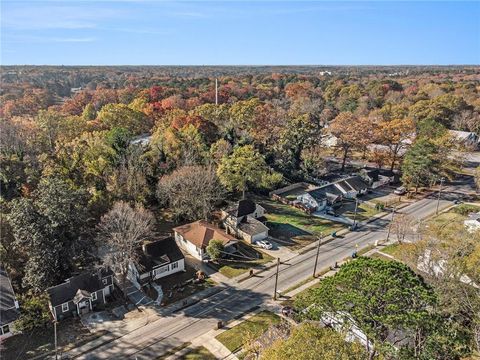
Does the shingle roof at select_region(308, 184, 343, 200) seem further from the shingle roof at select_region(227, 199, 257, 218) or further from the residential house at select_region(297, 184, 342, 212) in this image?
the shingle roof at select_region(227, 199, 257, 218)

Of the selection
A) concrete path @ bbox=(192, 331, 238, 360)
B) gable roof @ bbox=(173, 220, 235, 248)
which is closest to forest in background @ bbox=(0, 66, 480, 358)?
gable roof @ bbox=(173, 220, 235, 248)

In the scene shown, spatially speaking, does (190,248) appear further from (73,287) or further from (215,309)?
(73,287)

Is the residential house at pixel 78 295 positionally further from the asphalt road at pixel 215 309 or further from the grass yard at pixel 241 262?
the grass yard at pixel 241 262

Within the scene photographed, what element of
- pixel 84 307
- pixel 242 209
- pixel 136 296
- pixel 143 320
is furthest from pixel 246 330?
pixel 242 209

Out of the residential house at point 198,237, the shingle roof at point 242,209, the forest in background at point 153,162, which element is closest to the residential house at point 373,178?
the forest in background at point 153,162

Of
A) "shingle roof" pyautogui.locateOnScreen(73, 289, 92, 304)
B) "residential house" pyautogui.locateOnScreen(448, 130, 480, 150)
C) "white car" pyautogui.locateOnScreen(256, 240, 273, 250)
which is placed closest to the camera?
"shingle roof" pyautogui.locateOnScreen(73, 289, 92, 304)

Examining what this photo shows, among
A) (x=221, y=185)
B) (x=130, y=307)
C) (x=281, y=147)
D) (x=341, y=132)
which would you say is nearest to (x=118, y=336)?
(x=130, y=307)

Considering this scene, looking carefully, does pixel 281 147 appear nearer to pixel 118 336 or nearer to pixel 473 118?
pixel 118 336
